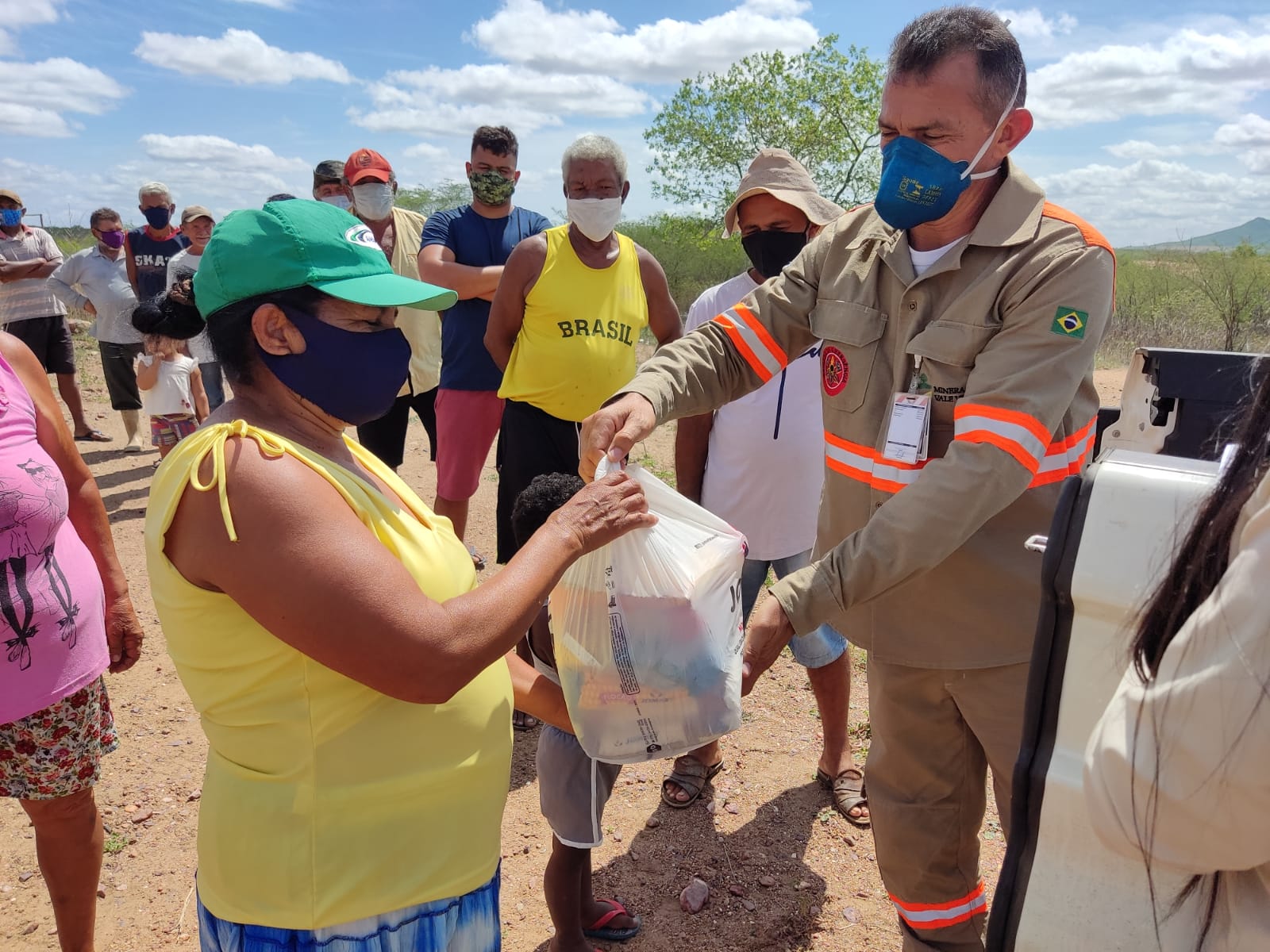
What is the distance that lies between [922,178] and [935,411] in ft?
1.70

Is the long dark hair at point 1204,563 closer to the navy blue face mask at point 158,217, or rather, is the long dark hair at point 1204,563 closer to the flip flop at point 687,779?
the flip flop at point 687,779

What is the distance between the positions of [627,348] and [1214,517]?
128 inches

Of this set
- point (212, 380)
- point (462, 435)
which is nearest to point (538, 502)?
point (462, 435)

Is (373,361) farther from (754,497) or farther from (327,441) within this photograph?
(754,497)

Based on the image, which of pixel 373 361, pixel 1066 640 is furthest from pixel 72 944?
pixel 1066 640

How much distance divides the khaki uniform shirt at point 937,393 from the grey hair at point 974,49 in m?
0.18

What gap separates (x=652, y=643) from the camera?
1925 millimetres

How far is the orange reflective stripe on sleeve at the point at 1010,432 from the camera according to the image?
1.74 m

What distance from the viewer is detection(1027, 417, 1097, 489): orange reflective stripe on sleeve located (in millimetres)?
1928

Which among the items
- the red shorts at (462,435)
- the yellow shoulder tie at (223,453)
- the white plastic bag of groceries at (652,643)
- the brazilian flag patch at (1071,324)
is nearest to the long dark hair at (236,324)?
the yellow shoulder tie at (223,453)

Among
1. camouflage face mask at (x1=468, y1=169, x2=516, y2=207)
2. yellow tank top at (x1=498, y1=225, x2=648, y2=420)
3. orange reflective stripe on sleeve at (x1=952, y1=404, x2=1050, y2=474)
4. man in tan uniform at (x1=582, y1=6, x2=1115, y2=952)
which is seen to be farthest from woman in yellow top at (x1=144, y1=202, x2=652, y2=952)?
camouflage face mask at (x1=468, y1=169, x2=516, y2=207)

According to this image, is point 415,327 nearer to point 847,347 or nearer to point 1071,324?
point 847,347

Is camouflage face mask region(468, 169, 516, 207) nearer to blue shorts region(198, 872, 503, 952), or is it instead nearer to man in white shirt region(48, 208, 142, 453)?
blue shorts region(198, 872, 503, 952)

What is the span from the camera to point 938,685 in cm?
212
